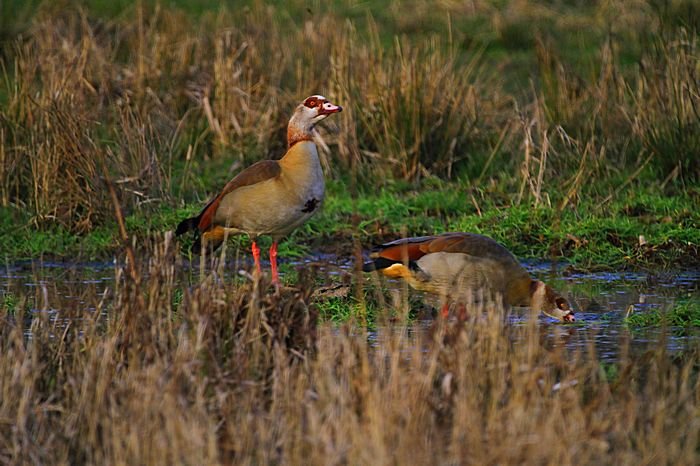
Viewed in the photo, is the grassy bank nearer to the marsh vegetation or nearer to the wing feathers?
the marsh vegetation

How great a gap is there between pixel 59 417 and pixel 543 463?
182 cm

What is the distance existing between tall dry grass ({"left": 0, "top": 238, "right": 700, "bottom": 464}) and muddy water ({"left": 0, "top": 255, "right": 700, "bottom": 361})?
34.7 inches

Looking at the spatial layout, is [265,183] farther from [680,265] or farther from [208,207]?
[680,265]

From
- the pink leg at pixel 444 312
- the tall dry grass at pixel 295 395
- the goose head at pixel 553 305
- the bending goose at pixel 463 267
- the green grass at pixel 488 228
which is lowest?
the green grass at pixel 488 228

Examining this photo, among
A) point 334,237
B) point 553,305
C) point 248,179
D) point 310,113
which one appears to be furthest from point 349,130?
point 553,305

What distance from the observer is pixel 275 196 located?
24.9 feet

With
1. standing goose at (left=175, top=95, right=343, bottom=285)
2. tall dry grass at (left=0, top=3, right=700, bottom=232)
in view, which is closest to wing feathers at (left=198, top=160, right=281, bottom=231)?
standing goose at (left=175, top=95, right=343, bottom=285)

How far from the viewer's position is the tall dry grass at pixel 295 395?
3.94m

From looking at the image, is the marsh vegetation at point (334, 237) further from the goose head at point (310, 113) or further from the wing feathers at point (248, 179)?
the goose head at point (310, 113)

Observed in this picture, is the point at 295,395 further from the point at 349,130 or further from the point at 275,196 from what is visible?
the point at 349,130

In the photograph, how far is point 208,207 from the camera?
799 cm

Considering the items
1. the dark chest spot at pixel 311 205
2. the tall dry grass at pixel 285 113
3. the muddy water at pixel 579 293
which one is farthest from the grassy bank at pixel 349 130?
the dark chest spot at pixel 311 205

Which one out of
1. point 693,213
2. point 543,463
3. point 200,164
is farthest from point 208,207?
point 543,463

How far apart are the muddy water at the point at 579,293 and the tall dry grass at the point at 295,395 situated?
0.88 meters
